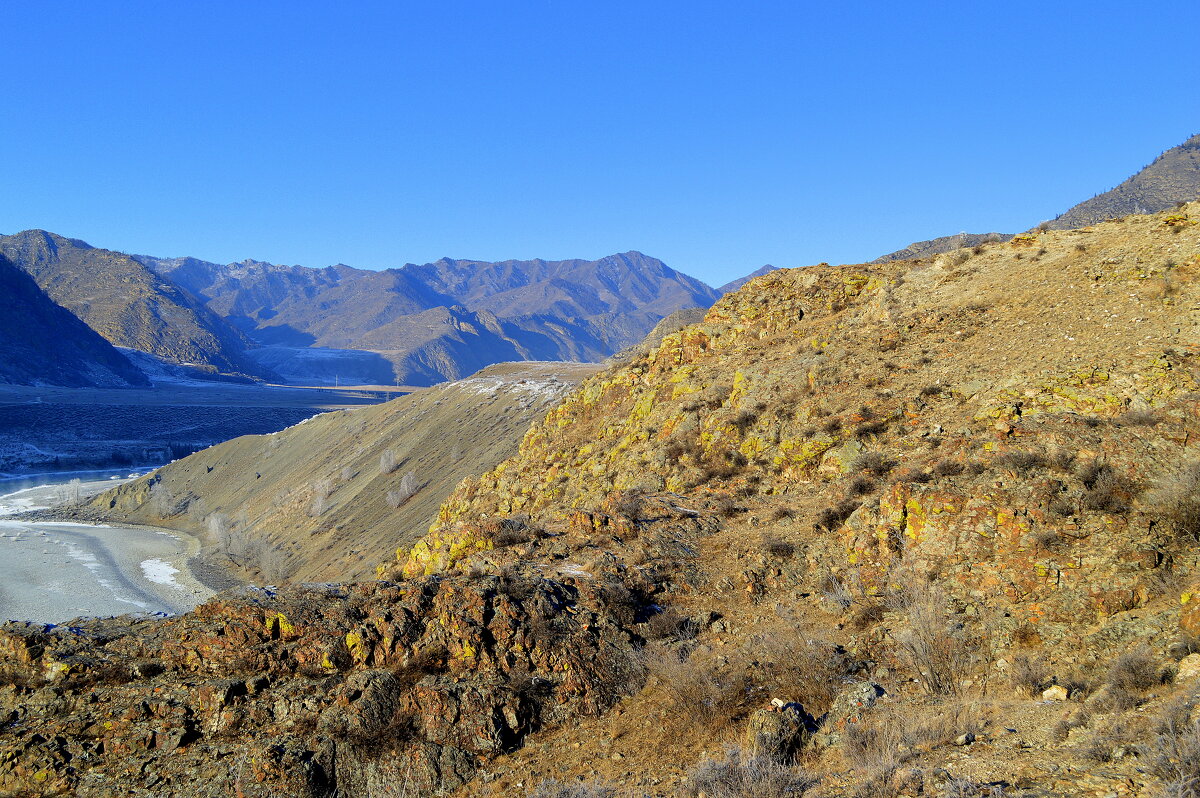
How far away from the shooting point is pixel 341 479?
1818 inches

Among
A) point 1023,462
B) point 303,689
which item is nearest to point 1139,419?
point 1023,462

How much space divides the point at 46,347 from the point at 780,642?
16873cm

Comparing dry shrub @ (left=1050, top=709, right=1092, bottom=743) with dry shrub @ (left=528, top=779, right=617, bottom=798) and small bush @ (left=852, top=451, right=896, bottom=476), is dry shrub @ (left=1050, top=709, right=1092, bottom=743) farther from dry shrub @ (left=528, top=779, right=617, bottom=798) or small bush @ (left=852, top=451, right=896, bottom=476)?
small bush @ (left=852, top=451, right=896, bottom=476)

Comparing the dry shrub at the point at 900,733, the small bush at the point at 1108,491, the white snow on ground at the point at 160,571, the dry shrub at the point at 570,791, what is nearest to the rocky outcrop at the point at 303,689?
the dry shrub at the point at 570,791

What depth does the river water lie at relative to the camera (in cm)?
3456

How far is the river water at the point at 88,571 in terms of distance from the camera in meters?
34.6

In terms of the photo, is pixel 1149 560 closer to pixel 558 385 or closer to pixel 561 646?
pixel 561 646

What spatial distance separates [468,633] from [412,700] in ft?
3.30

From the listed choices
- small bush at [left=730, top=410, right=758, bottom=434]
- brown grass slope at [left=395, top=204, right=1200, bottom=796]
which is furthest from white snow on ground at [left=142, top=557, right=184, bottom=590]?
small bush at [left=730, top=410, right=758, bottom=434]

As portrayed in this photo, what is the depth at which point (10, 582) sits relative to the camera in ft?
126

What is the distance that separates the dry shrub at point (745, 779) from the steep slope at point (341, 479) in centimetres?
2456

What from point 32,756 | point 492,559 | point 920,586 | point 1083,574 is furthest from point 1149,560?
point 32,756

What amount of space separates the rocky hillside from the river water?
25.8 meters

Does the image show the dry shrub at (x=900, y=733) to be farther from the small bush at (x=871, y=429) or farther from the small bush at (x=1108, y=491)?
the small bush at (x=871, y=429)
